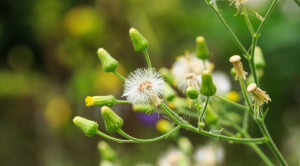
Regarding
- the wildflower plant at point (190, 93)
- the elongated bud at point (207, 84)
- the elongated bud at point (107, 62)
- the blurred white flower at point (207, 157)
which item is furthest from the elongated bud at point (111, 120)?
the blurred white flower at point (207, 157)

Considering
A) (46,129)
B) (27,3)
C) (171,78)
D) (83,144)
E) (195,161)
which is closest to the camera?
(171,78)

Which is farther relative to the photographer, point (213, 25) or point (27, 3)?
point (27, 3)

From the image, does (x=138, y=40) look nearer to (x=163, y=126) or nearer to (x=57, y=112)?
(x=163, y=126)

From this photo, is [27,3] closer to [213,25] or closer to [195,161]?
[213,25]

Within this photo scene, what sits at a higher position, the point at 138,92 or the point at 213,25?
the point at 138,92

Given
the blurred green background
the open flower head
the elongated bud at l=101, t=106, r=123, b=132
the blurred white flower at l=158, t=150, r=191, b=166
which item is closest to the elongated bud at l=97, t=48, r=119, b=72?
the elongated bud at l=101, t=106, r=123, b=132

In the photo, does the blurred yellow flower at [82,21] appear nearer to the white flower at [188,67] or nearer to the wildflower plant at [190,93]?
the white flower at [188,67]

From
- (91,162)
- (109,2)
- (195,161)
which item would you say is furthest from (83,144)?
(195,161)
